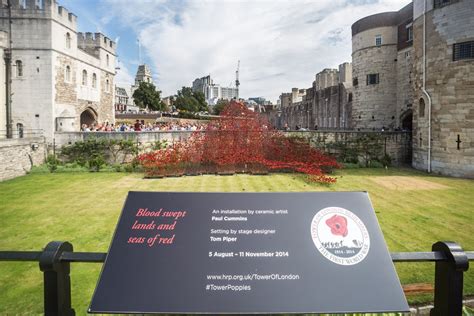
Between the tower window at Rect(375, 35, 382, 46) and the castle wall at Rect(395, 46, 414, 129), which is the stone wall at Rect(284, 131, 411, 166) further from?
the tower window at Rect(375, 35, 382, 46)

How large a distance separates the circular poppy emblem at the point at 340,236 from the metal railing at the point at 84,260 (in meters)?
0.26

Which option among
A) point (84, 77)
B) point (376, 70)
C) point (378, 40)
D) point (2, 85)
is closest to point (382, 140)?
point (376, 70)

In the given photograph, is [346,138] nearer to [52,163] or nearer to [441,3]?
[441,3]

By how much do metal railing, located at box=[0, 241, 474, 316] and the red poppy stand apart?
0.39 m

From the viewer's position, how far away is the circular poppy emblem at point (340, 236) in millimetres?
2365

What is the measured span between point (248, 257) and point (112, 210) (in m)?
9.23

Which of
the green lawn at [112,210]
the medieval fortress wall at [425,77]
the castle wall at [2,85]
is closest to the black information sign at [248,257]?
the green lawn at [112,210]

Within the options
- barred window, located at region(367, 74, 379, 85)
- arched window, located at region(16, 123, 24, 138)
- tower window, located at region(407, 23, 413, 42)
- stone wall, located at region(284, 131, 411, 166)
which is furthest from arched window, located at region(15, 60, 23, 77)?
tower window, located at region(407, 23, 413, 42)

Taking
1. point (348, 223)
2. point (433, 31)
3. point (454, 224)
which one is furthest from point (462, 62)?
point (348, 223)

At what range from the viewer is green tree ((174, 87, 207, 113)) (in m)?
67.8

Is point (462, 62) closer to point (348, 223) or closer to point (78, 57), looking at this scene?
point (348, 223)

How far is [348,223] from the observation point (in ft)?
8.32

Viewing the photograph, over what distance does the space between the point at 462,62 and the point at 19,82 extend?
2584 centimetres

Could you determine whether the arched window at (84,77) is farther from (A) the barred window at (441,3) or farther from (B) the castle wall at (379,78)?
(A) the barred window at (441,3)
